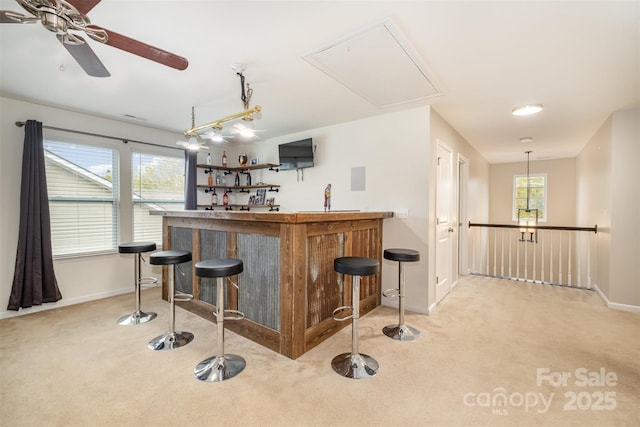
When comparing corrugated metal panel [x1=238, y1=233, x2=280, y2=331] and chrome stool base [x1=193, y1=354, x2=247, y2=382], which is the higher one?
corrugated metal panel [x1=238, y1=233, x2=280, y2=331]

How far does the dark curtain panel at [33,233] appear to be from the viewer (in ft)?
10.3

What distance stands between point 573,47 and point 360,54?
5.22 ft

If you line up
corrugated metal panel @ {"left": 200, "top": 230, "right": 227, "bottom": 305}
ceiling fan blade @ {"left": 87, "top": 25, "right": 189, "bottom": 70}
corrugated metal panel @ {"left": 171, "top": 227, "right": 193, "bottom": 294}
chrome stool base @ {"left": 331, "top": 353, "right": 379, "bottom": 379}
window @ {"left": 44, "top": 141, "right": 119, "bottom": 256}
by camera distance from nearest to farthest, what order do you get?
ceiling fan blade @ {"left": 87, "top": 25, "right": 189, "bottom": 70} → chrome stool base @ {"left": 331, "top": 353, "right": 379, "bottom": 379} → corrugated metal panel @ {"left": 200, "top": 230, "right": 227, "bottom": 305} → corrugated metal panel @ {"left": 171, "top": 227, "right": 193, "bottom": 294} → window @ {"left": 44, "top": 141, "right": 119, "bottom": 256}

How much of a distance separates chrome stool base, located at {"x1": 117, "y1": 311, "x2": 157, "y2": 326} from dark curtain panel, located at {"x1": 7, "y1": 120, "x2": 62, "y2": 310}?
1.16 metres

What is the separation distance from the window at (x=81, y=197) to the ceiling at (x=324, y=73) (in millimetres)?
593

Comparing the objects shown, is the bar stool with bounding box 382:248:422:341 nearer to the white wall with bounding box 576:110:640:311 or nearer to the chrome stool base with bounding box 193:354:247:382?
the chrome stool base with bounding box 193:354:247:382

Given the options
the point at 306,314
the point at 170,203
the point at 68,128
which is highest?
the point at 68,128

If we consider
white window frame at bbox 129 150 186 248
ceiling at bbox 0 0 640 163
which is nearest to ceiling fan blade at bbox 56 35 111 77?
ceiling at bbox 0 0 640 163

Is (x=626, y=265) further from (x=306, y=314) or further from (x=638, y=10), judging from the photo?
(x=306, y=314)

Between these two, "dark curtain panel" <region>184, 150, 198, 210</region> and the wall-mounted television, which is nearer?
the wall-mounted television

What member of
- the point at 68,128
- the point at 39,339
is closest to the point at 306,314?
the point at 39,339

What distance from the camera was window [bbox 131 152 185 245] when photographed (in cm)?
420

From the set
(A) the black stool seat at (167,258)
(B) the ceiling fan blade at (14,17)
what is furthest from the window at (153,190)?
(B) the ceiling fan blade at (14,17)

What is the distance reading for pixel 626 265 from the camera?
133 inches
